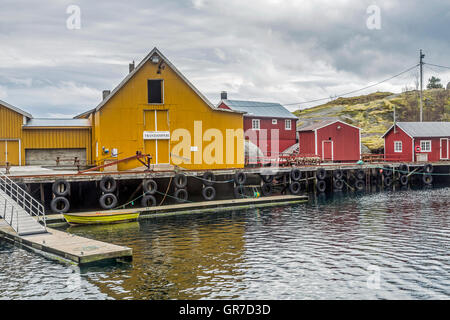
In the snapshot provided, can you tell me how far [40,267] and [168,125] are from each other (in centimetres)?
1942

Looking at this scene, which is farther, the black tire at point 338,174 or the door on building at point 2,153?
the black tire at point 338,174

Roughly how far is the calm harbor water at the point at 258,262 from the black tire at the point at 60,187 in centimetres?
459

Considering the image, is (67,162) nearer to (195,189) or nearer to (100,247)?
(195,189)

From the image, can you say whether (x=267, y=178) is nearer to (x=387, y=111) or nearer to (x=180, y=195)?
(x=180, y=195)

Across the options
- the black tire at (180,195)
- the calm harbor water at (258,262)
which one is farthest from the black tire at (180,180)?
the calm harbor water at (258,262)

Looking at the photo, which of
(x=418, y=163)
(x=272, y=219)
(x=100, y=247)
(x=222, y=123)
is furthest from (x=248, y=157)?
(x=100, y=247)

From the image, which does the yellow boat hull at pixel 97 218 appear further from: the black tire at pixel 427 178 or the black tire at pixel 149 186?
the black tire at pixel 427 178

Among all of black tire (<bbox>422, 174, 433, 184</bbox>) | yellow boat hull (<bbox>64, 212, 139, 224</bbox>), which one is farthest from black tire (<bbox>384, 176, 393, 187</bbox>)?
yellow boat hull (<bbox>64, 212, 139, 224</bbox>)

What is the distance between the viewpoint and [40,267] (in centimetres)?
1647

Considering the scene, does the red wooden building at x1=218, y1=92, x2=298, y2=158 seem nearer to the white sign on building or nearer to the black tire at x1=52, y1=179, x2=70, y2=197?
the white sign on building

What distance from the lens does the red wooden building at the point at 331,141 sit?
51625 mm

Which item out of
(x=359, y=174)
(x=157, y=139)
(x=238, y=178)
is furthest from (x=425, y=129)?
(x=157, y=139)

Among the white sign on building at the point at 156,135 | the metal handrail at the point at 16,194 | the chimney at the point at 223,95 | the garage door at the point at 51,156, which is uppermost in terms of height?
the chimney at the point at 223,95

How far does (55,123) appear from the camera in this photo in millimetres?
38000
